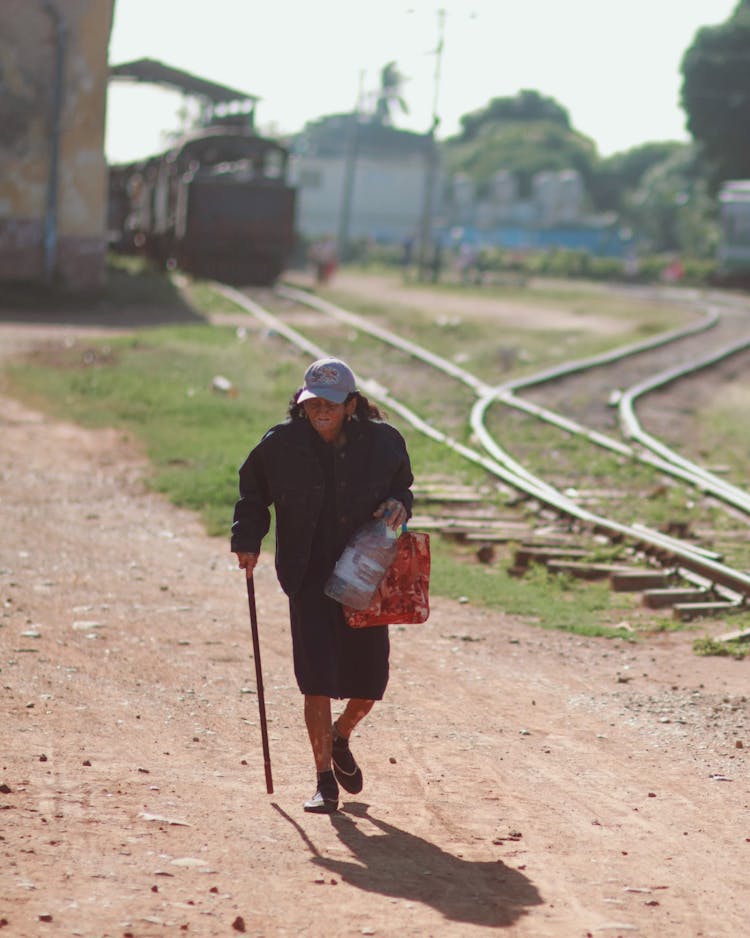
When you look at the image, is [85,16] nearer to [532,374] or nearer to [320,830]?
[532,374]

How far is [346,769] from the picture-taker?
20.3 feet

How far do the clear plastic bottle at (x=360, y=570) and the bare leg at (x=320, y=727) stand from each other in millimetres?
439

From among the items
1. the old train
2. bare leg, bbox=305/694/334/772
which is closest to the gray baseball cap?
bare leg, bbox=305/694/334/772

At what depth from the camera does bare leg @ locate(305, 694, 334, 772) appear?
20.0 ft

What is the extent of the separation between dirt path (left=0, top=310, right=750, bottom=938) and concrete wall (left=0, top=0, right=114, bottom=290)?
63.0ft

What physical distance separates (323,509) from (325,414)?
38 cm

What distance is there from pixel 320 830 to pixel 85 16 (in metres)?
25.3

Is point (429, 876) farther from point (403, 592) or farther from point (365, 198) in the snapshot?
point (365, 198)

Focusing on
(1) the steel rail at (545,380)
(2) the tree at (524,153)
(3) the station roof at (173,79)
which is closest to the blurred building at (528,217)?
(2) the tree at (524,153)

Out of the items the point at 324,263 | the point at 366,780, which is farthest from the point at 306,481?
the point at 324,263

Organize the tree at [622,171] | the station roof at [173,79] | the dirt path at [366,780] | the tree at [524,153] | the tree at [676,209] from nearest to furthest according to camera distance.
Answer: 1. the dirt path at [366,780]
2. the station roof at [173,79]
3. the tree at [676,209]
4. the tree at [524,153]
5. the tree at [622,171]

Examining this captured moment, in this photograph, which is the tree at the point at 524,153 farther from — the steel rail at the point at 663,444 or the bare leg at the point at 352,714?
the bare leg at the point at 352,714

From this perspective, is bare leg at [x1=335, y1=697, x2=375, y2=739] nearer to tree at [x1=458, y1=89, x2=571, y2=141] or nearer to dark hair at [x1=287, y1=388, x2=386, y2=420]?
dark hair at [x1=287, y1=388, x2=386, y2=420]

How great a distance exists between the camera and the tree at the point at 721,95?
67.4m
